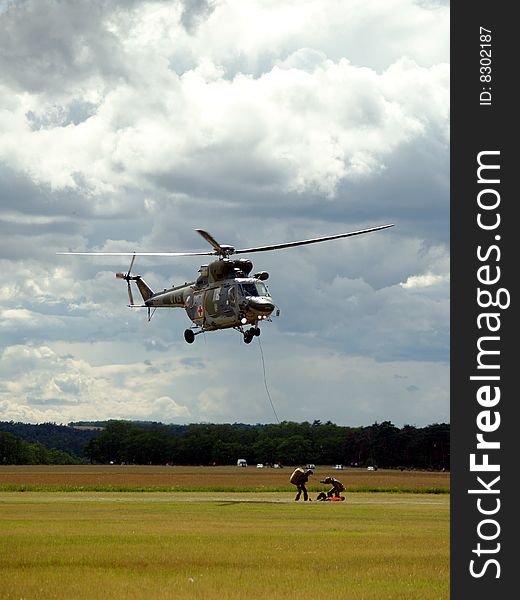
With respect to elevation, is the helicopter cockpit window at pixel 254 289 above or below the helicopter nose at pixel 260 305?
above

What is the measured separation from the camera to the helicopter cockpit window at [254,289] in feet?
206

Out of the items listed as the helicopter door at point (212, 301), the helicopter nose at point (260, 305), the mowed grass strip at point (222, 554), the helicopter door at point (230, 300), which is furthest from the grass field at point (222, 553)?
the helicopter door at point (212, 301)

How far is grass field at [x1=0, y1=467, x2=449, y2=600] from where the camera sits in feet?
98.8

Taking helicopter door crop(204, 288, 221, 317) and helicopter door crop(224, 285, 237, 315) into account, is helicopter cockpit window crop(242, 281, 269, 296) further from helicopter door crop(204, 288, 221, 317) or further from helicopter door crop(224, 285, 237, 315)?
helicopter door crop(204, 288, 221, 317)

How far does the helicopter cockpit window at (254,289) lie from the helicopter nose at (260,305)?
1.81 ft

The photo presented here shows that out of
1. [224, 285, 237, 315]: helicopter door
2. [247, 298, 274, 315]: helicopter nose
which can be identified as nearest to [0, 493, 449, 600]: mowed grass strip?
[247, 298, 274, 315]: helicopter nose

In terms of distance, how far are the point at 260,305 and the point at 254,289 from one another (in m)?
1.26

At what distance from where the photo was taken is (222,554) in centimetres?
3700

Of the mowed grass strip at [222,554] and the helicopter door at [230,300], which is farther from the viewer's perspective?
the helicopter door at [230,300]

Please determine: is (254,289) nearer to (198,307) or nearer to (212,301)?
(212,301)

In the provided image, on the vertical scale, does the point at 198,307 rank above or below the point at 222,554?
above

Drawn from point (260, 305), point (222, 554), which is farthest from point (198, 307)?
point (222, 554)

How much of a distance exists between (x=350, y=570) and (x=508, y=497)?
6.11m

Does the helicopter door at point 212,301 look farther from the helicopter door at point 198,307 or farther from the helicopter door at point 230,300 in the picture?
the helicopter door at point 230,300
